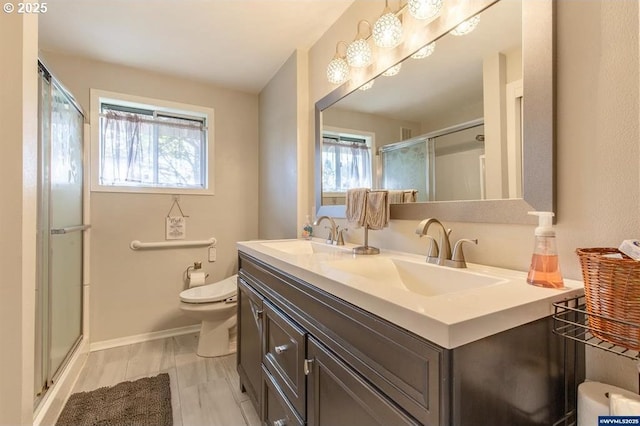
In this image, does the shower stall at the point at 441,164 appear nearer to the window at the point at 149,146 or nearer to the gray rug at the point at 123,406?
the gray rug at the point at 123,406

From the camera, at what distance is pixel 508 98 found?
3.11ft

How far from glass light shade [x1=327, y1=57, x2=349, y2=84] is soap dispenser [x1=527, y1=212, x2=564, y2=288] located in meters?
1.33

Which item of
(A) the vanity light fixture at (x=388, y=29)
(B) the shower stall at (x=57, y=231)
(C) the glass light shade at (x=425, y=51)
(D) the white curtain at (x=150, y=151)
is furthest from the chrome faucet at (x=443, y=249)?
(D) the white curtain at (x=150, y=151)

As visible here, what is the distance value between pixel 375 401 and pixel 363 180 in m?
1.17

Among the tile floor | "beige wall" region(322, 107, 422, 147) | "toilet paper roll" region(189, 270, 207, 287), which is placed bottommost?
the tile floor

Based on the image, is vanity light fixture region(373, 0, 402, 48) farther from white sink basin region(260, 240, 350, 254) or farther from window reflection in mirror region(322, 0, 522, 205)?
white sink basin region(260, 240, 350, 254)

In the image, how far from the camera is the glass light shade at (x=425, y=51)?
1.23m

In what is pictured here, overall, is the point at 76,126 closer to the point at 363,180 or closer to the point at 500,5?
the point at 363,180

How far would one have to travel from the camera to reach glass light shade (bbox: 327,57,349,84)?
170cm

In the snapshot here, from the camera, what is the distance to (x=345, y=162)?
1.79 meters

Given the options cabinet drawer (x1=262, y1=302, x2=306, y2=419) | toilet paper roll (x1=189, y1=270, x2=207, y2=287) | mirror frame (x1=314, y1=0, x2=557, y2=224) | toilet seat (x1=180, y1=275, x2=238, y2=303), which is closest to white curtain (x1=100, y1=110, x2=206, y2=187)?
toilet paper roll (x1=189, y1=270, x2=207, y2=287)

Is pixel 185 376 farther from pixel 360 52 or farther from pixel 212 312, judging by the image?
pixel 360 52

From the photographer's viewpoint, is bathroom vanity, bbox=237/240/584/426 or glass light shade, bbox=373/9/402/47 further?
glass light shade, bbox=373/9/402/47

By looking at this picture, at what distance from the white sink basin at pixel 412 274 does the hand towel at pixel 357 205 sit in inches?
9.5
